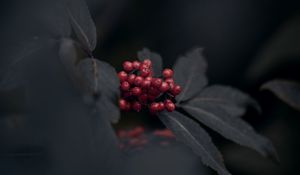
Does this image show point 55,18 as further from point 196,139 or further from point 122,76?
point 196,139

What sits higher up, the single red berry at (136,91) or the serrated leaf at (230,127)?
the single red berry at (136,91)

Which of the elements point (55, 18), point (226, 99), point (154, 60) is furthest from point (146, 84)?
point (226, 99)

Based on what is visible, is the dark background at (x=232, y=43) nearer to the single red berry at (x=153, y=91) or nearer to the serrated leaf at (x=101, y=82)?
the single red berry at (x=153, y=91)

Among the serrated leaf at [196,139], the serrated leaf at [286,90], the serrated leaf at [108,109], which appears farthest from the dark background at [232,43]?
the serrated leaf at [108,109]

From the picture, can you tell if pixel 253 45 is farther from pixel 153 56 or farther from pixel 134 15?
pixel 153 56

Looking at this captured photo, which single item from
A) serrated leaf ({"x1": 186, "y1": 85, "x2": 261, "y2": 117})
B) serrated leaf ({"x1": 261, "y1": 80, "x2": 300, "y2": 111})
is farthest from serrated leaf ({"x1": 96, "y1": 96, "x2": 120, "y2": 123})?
serrated leaf ({"x1": 261, "y1": 80, "x2": 300, "y2": 111})

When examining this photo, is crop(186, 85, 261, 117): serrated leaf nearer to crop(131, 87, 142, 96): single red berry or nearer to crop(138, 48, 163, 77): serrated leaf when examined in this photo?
crop(138, 48, 163, 77): serrated leaf
